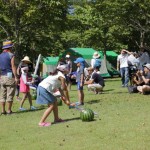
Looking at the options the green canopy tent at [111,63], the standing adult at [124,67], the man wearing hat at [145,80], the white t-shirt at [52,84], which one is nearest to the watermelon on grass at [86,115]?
the white t-shirt at [52,84]

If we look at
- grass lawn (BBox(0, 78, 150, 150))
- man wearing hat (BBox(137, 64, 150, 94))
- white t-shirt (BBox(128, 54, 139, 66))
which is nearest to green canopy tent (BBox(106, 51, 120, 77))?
white t-shirt (BBox(128, 54, 139, 66))

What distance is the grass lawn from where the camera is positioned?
298 inches

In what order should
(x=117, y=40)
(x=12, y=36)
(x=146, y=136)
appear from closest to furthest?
(x=146, y=136) < (x=12, y=36) < (x=117, y=40)

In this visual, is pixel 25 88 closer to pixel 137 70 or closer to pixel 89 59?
pixel 137 70

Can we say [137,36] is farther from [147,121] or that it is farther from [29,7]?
[147,121]

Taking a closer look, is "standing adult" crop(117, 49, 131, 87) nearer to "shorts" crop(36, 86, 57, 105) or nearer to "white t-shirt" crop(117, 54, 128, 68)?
"white t-shirt" crop(117, 54, 128, 68)

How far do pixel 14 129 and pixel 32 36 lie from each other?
2316 cm

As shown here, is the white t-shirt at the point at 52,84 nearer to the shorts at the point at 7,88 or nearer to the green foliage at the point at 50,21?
the shorts at the point at 7,88

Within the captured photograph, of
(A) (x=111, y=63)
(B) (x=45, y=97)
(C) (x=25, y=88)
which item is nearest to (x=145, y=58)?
(C) (x=25, y=88)

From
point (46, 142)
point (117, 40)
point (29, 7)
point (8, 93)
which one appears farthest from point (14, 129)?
point (117, 40)

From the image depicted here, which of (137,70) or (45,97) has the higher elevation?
(45,97)

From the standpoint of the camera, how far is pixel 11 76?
12641 millimetres

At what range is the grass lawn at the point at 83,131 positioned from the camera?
298 inches

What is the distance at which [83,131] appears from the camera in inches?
350
